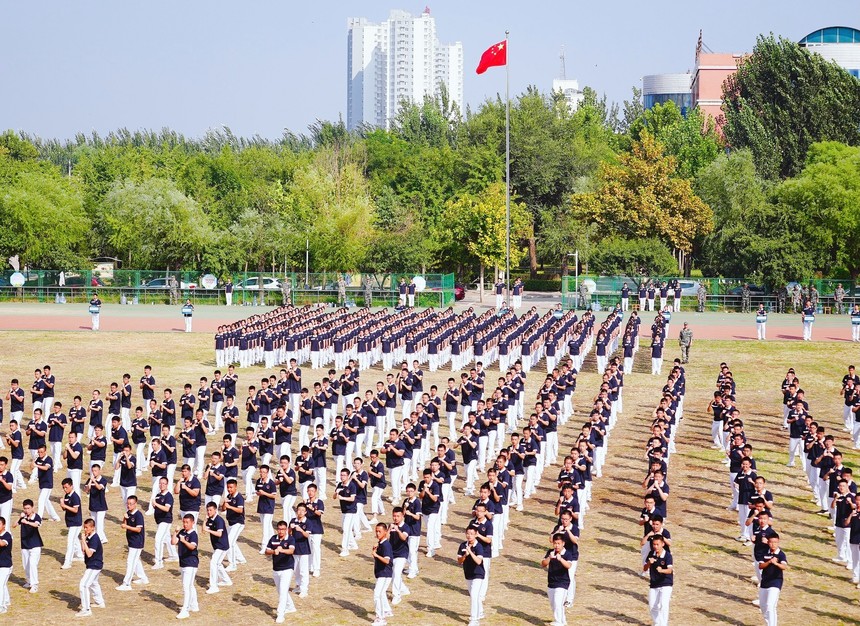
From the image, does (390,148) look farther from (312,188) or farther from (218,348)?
(218,348)

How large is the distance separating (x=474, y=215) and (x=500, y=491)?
4830 cm

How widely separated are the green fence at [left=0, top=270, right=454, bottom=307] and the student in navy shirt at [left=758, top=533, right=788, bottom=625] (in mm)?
46436

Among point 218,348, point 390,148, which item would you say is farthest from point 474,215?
point 390,148

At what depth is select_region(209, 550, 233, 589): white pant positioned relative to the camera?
1619 centimetres

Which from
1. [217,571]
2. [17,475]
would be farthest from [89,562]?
[17,475]

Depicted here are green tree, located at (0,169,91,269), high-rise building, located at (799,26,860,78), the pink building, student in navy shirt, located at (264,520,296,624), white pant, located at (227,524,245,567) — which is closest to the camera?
student in navy shirt, located at (264,520,296,624)

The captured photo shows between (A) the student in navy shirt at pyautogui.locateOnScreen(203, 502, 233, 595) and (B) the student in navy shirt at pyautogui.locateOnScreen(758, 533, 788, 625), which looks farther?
(A) the student in navy shirt at pyautogui.locateOnScreen(203, 502, 233, 595)

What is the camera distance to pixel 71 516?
16.8 meters

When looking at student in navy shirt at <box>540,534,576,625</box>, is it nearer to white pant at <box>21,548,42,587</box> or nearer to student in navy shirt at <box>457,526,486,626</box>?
student in navy shirt at <box>457,526,486,626</box>

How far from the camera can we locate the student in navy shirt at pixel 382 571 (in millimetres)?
14852

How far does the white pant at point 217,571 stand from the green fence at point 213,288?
44366 millimetres

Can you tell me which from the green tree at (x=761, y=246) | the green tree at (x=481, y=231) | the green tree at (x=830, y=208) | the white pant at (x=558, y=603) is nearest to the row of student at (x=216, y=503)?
the white pant at (x=558, y=603)

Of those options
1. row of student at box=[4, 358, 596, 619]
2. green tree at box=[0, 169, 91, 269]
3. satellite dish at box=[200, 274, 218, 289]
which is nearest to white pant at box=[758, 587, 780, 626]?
row of student at box=[4, 358, 596, 619]

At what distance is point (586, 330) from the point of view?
40.3 m
